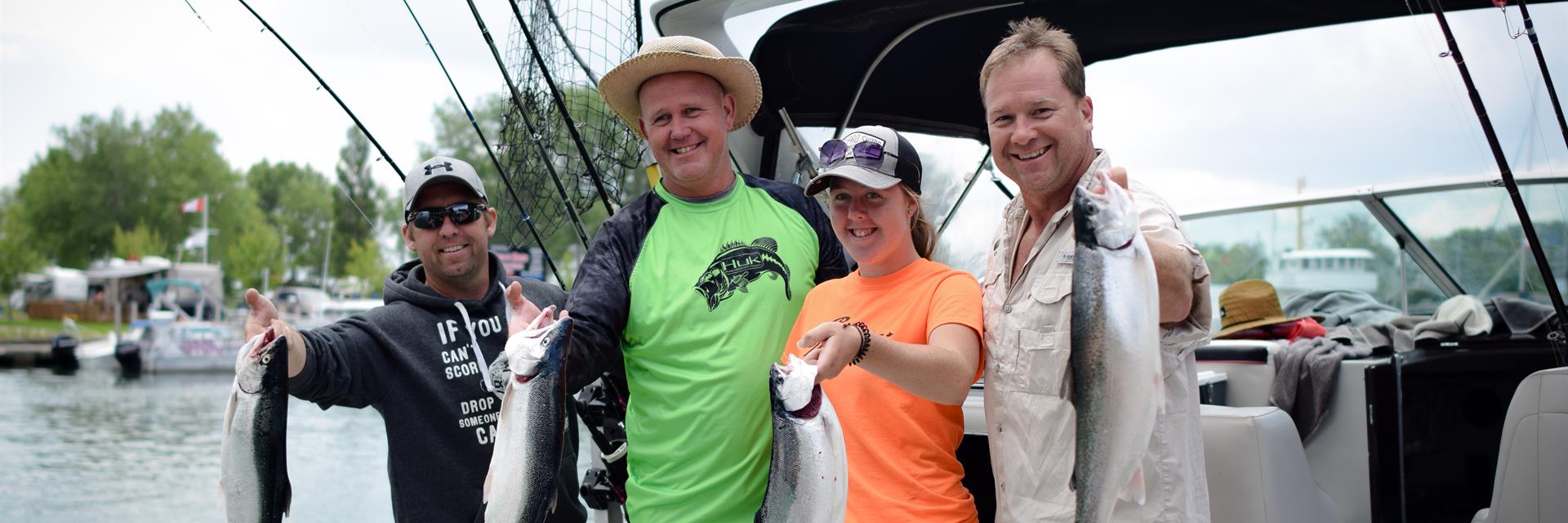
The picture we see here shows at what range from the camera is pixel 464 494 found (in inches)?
117

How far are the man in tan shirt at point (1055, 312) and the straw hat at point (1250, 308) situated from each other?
3543 mm

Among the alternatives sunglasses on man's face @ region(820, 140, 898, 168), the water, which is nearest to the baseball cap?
sunglasses on man's face @ region(820, 140, 898, 168)

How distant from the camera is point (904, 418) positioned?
2094 mm

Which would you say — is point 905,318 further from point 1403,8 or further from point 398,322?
point 1403,8

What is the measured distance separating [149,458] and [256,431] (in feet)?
69.9

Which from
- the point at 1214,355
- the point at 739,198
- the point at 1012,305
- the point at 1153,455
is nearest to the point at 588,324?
the point at 739,198

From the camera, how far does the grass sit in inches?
1620

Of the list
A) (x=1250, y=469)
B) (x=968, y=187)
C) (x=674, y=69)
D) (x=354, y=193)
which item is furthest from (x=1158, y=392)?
(x=354, y=193)

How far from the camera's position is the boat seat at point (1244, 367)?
4473 mm

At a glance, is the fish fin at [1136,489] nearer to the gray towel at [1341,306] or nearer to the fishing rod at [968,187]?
the fishing rod at [968,187]

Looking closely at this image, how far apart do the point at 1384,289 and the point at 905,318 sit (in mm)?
7057

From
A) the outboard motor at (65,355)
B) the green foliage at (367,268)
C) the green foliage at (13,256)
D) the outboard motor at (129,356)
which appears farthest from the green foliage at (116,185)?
the outboard motor at (129,356)

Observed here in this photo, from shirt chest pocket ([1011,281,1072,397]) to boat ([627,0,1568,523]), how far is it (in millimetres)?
1063

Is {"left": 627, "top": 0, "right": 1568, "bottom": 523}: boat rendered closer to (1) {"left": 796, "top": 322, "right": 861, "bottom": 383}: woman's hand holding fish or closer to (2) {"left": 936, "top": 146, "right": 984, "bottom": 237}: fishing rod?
(2) {"left": 936, "top": 146, "right": 984, "bottom": 237}: fishing rod
